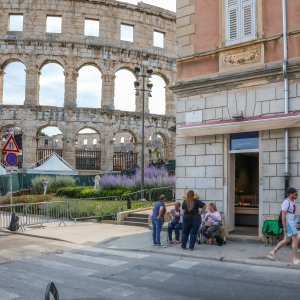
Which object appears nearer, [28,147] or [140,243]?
[140,243]

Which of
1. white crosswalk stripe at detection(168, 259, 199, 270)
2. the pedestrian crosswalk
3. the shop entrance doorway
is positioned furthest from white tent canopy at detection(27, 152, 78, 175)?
white crosswalk stripe at detection(168, 259, 199, 270)

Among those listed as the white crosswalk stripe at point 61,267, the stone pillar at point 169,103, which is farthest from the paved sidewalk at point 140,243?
the stone pillar at point 169,103

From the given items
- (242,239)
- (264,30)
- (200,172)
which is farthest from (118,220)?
(264,30)

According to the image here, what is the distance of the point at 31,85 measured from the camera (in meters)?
37.5

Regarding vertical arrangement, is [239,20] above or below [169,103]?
below

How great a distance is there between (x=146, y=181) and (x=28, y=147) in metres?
16.0

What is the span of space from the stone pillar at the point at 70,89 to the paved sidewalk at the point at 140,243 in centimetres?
2126

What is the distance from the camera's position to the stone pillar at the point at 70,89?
123ft

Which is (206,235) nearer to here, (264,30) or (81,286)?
(81,286)

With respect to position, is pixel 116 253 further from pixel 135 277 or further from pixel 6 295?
pixel 6 295

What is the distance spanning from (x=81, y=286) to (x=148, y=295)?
142 cm

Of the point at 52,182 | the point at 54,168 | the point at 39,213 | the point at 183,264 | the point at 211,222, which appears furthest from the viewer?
the point at 54,168

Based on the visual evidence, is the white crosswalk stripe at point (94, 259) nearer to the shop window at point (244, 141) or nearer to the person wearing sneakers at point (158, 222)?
the person wearing sneakers at point (158, 222)

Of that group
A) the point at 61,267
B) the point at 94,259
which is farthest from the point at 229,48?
the point at 61,267
